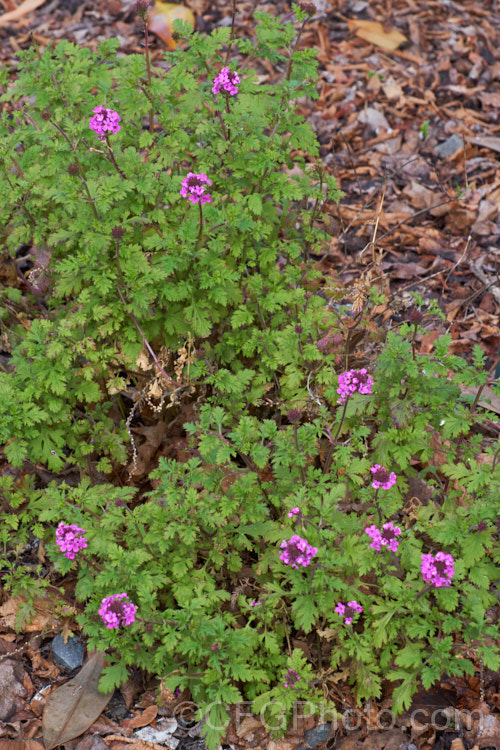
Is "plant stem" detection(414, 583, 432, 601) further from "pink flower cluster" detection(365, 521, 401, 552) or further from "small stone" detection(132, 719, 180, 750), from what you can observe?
"small stone" detection(132, 719, 180, 750)

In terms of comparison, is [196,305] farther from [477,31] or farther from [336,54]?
[477,31]

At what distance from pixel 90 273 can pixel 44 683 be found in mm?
2115

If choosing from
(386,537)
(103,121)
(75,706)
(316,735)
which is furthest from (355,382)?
(75,706)

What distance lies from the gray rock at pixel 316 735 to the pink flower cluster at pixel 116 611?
40.1 inches

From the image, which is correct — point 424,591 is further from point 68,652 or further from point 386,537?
point 68,652

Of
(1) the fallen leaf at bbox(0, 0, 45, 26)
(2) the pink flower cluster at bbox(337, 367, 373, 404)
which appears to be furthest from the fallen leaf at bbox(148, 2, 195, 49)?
(2) the pink flower cluster at bbox(337, 367, 373, 404)

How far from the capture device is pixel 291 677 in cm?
290

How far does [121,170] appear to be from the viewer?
3633 millimetres

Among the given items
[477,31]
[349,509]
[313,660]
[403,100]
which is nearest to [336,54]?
[403,100]

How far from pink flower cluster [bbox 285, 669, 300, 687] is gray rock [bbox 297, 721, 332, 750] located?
1.08 feet

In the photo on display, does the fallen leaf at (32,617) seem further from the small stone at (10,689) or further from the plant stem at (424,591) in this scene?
the plant stem at (424,591)

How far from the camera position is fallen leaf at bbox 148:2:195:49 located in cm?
700

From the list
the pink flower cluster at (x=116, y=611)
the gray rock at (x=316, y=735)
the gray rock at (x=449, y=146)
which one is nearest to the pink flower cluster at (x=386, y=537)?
the gray rock at (x=316, y=735)

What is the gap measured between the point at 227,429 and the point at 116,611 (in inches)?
52.5
